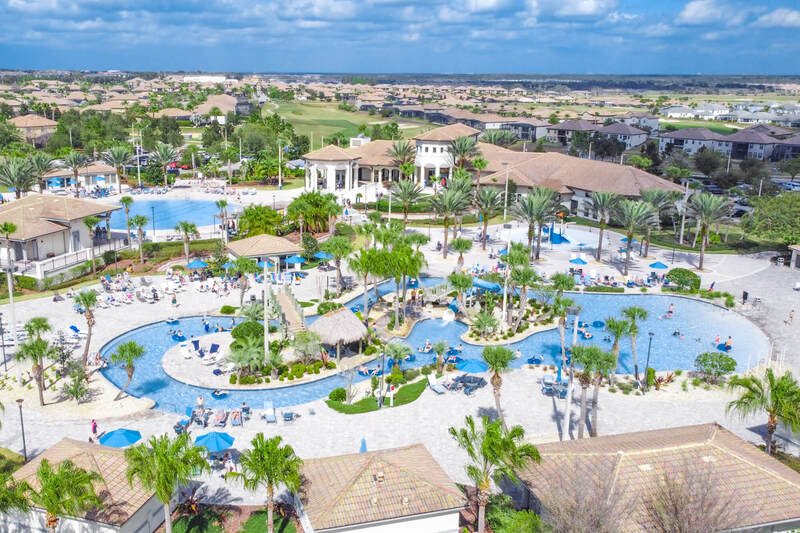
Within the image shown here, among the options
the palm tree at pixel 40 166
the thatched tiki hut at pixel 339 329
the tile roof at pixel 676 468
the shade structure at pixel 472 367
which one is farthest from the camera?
the palm tree at pixel 40 166

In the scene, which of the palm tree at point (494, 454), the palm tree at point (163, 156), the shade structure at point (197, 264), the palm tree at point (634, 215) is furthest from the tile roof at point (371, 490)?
the palm tree at point (163, 156)

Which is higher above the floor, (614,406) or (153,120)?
(153,120)

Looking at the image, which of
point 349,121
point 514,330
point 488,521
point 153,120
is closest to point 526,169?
point 514,330

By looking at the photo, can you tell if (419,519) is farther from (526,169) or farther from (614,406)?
(526,169)

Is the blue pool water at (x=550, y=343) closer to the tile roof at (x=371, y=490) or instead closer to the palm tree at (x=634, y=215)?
the palm tree at (x=634, y=215)

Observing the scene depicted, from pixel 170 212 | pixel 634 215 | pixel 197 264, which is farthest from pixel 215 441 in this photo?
pixel 170 212

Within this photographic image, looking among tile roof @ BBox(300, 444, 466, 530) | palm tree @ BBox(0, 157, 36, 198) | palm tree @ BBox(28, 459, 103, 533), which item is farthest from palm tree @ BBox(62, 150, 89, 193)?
tile roof @ BBox(300, 444, 466, 530)
